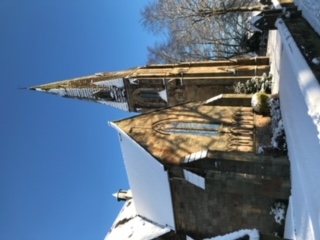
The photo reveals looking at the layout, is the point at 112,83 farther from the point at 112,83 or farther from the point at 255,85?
the point at 255,85

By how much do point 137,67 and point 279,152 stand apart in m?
14.4

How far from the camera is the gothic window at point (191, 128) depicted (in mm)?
12227

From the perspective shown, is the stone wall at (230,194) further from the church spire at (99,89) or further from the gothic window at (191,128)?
the church spire at (99,89)

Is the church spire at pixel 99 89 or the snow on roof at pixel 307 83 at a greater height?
the snow on roof at pixel 307 83

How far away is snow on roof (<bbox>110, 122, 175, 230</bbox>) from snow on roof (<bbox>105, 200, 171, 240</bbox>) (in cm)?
27

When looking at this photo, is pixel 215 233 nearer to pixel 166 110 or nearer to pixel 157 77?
pixel 166 110

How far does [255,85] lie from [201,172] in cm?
719

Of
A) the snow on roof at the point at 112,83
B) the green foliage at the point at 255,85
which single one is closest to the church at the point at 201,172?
the green foliage at the point at 255,85

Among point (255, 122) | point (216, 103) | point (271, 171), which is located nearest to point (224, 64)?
point (216, 103)

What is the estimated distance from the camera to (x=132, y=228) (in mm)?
14805

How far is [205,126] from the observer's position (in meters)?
12.6

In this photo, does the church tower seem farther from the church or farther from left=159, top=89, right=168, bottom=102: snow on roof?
the church

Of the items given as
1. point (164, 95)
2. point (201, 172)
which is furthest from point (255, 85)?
point (201, 172)

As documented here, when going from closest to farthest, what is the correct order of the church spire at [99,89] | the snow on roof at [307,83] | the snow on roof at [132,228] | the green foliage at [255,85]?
1. the snow on roof at [307,83]
2. the snow on roof at [132,228]
3. the green foliage at [255,85]
4. the church spire at [99,89]
